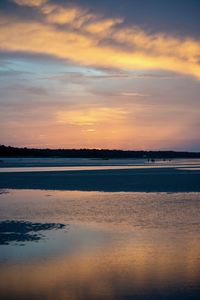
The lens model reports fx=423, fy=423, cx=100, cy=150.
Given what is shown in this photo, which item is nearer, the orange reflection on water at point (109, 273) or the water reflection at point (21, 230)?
the orange reflection on water at point (109, 273)

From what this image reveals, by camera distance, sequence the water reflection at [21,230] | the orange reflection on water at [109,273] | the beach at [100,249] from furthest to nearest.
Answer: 1. the water reflection at [21,230]
2. the beach at [100,249]
3. the orange reflection on water at [109,273]

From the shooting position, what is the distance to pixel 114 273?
686 cm

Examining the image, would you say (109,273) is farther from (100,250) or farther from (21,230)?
(21,230)

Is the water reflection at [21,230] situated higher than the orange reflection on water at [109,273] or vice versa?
the water reflection at [21,230]

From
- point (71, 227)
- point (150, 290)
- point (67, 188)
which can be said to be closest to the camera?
point (150, 290)

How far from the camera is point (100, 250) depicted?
8.48 metres

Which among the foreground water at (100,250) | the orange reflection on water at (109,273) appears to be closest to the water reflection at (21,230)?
the foreground water at (100,250)

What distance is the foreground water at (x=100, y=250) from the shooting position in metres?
6.17

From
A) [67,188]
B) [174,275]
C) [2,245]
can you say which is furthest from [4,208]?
[174,275]

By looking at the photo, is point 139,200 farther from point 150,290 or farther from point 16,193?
point 150,290

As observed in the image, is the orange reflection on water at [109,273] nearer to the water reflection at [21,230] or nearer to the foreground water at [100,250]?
the foreground water at [100,250]

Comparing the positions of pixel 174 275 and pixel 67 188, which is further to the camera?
pixel 67 188

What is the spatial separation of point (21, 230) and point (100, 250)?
2909mm

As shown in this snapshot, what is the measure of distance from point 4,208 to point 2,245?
5.49 m
